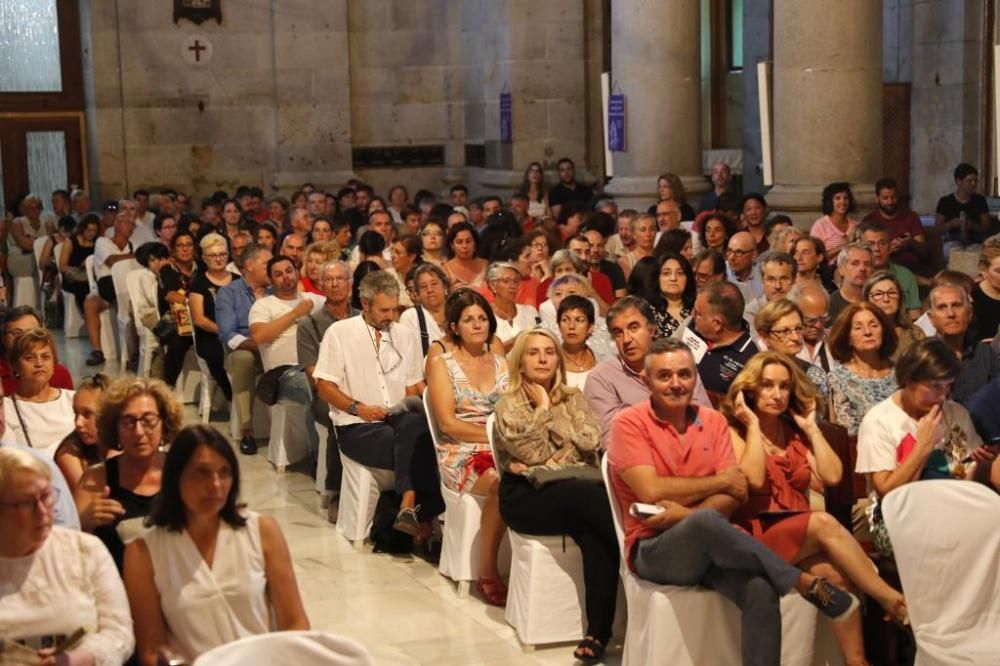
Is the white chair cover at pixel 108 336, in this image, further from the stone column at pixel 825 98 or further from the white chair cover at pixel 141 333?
the stone column at pixel 825 98

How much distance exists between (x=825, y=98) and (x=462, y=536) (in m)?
5.72

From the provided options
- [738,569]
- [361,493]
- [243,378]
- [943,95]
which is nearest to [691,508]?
[738,569]

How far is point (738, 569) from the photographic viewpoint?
5.94m

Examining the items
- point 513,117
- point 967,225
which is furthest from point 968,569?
point 513,117

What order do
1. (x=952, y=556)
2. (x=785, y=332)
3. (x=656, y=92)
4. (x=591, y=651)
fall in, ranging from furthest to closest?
(x=656, y=92) < (x=785, y=332) < (x=591, y=651) < (x=952, y=556)

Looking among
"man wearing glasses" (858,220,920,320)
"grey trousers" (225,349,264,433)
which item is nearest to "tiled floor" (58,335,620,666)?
"grey trousers" (225,349,264,433)

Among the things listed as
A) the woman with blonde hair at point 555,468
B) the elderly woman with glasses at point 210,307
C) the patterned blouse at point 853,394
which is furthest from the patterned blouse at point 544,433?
the elderly woman with glasses at point 210,307

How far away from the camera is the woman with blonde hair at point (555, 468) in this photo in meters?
6.79

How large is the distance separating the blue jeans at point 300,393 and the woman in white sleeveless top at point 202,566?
4682mm

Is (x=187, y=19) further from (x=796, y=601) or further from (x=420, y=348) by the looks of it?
(x=796, y=601)

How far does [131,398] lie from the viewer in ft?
19.3

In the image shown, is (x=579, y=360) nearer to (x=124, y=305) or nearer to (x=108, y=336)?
(x=124, y=305)

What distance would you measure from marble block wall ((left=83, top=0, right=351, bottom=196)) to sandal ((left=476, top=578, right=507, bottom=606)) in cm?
1283

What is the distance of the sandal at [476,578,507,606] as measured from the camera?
24.7ft
